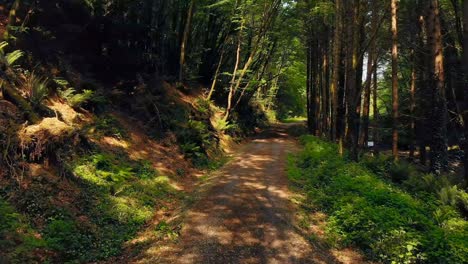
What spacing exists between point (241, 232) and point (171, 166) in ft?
21.7

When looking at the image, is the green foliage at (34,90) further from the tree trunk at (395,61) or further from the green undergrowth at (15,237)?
the tree trunk at (395,61)

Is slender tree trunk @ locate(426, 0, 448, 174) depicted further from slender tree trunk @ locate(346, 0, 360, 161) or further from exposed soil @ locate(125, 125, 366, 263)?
exposed soil @ locate(125, 125, 366, 263)

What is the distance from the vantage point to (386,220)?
28.5 feet

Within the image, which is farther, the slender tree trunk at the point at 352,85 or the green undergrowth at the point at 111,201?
the slender tree trunk at the point at 352,85

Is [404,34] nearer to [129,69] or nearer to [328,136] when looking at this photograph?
[328,136]

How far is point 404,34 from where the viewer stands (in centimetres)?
2584

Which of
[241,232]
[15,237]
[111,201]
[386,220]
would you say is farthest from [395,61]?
[15,237]

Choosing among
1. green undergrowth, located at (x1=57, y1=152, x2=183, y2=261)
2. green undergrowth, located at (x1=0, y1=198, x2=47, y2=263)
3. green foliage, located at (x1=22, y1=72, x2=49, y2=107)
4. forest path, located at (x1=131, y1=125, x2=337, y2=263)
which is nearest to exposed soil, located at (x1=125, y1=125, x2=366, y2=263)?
forest path, located at (x1=131, y1=125, x2=337, y2=263)

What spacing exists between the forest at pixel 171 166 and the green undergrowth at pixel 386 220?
0.13 ft

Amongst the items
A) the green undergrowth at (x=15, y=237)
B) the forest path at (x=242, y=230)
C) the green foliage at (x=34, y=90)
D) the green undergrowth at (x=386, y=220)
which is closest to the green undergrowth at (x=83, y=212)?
the green undergrowth at (x=15, y=237)

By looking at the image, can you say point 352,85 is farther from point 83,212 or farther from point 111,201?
point 83,212

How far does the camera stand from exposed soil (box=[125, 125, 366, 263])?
785 centimetres

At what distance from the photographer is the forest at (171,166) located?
313 inches

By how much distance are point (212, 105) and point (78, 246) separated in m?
19.6
